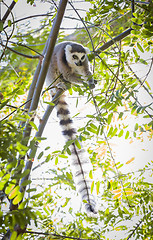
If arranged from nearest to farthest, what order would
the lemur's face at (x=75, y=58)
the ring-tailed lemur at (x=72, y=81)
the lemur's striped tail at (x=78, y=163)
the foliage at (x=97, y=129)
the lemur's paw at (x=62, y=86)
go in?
the foliage at (x=97, y=129) → the lemur's striped tail at (x=78, y=163) → the ring-tailed lemur at (x=72, y=81) → the lemur's paw at (x=62, y=86) → the lemur's face at (x=75, y=58)

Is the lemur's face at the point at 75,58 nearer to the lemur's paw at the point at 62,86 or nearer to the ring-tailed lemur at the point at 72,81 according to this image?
the ring-tailed lemur at the point at 72,81

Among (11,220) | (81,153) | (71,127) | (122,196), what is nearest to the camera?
(11,220)

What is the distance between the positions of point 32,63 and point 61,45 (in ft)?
1.54

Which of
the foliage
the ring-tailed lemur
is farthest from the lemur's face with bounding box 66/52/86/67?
the foliage

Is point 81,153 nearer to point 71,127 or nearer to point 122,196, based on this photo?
point 71,127

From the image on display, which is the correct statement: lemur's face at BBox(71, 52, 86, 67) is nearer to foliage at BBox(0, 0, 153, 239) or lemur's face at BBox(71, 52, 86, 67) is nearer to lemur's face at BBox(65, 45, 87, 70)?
lemur's face at BBox(65, 45, 87, 70)

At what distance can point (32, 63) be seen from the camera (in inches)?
110

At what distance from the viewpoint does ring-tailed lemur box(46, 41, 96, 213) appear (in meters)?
1.55

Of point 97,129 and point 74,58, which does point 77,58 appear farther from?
point 97,129

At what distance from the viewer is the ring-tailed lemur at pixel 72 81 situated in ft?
5.09

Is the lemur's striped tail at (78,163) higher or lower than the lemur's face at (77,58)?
lower

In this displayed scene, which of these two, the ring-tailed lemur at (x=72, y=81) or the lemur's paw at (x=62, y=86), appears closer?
the ring-tailed lemur at (x=72, y=81)

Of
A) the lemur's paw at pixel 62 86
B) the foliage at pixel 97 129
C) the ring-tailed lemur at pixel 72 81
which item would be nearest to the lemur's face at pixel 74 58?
the ring-tailed lemur at pixel 72 81

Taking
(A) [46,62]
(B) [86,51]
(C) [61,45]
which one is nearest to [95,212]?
(A) [46,62]
